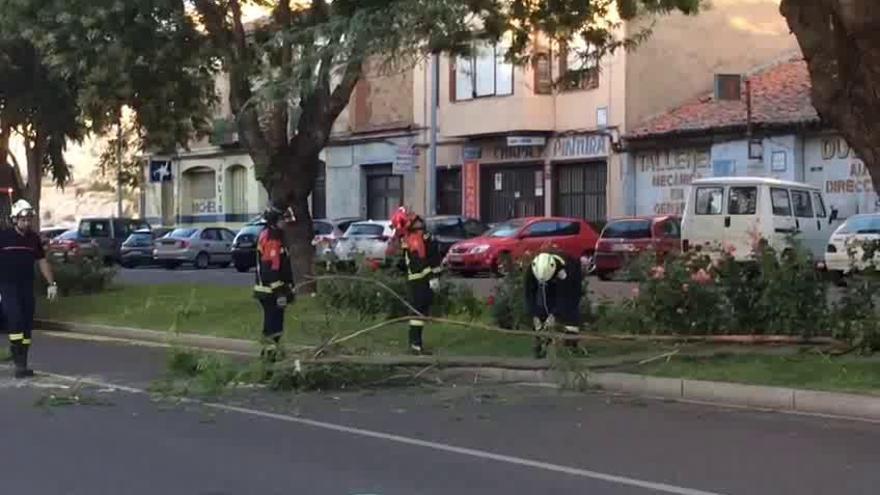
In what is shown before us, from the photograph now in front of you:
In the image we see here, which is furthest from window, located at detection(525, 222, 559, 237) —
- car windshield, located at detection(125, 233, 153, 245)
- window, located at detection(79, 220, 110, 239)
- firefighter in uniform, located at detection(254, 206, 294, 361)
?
window, located at detection(79, 220, 110, 239)

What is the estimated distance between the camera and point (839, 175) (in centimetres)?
3269

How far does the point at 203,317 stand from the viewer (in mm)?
20156

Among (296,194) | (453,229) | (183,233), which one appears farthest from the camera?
(183,233)

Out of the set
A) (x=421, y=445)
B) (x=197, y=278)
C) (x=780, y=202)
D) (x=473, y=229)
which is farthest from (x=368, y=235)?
(x=421, y=445)

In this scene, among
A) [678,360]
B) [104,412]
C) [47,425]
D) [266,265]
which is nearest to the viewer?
[47,425]

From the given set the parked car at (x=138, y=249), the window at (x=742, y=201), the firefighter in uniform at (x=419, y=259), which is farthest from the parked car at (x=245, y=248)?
the firefighter in uniform at (x=419, y=259)

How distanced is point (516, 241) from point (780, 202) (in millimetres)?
6539

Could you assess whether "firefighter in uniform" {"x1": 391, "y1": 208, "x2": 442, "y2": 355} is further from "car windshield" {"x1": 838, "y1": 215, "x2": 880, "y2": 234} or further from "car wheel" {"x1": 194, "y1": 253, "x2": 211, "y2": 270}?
"car wheel" {"x1": 194, "y1": 253, "x2": 211, "y2": 270}

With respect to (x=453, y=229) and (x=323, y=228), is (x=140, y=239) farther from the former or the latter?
(x=453, y=229)

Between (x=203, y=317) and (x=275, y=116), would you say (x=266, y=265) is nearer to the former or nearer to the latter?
(x=203, y=317)

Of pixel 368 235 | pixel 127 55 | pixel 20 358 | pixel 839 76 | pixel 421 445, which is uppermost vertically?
pixel 127 55

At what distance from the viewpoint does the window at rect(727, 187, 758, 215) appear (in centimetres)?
2727

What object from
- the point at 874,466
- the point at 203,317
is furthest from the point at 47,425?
the point at 203,317

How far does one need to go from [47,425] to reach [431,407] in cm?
327
